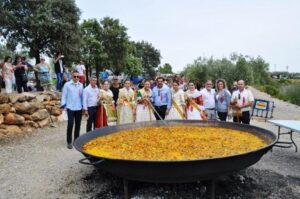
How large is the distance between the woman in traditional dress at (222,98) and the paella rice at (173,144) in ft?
5.55

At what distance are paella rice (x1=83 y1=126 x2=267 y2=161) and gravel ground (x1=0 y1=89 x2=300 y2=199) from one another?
63cm

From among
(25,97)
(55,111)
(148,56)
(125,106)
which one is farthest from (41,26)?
(148,56)

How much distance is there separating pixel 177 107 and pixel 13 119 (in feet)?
17.7

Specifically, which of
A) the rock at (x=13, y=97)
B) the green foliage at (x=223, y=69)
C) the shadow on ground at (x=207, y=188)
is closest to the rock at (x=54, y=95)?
the rock at (x=13, y=97)

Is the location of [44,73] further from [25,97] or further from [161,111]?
[161,111]

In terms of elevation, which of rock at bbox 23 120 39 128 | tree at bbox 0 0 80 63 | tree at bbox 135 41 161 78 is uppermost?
tree at bbox 135 41 161 78

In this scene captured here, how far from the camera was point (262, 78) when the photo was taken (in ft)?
124

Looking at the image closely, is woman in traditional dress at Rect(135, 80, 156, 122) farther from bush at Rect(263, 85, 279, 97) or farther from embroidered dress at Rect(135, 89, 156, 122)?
bush at Rect(263, 85, 279, 97)

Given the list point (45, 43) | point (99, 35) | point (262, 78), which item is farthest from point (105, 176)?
point (262, 78)

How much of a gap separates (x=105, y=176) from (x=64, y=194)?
33.0 inches

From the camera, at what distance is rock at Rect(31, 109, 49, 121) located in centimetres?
1040

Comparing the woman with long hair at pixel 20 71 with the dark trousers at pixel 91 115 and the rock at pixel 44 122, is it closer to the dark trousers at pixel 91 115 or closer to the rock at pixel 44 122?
the rock at pixel 44 122

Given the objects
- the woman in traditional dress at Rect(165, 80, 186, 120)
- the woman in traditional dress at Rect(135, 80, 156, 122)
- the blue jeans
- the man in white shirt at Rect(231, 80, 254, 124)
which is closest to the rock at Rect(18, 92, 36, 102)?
the blue jeans

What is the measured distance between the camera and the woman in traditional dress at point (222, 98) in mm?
7590
